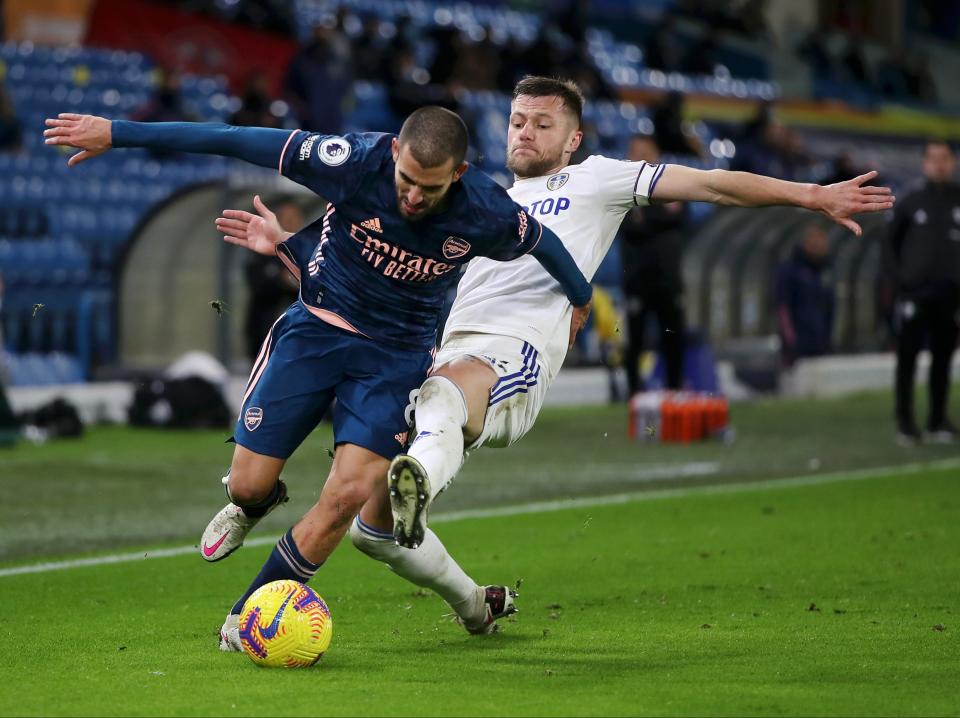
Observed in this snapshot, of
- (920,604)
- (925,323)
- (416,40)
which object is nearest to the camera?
(920,604)

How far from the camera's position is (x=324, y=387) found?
229 inches

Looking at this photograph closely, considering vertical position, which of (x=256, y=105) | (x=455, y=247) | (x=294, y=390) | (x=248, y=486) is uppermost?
(x=256, y=105)

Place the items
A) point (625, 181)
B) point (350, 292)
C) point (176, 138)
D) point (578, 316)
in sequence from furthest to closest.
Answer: point (625, 181) → point (578, 316) → point (350, 292) → point (176, 138)

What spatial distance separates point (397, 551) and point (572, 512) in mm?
4384

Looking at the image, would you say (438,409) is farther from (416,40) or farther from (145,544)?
(416,40)

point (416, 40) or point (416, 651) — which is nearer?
point (416, 651)

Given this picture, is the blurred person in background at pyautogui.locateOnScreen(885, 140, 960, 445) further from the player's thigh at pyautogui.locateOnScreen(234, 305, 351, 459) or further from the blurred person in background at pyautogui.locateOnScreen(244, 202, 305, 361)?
the player's thigh at pyautogui.locateOnScreen(234, 305, 351, 459)

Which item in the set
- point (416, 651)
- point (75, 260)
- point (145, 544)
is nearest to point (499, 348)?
point (416, 651)

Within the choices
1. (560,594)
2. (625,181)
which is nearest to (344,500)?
(625,181)

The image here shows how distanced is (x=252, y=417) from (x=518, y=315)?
111 cm

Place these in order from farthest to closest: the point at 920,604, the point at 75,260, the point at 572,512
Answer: the point at 75,260 < the point at 572,512 < the point at 920,604

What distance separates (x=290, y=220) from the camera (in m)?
14.3

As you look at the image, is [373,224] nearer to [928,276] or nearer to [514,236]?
[514,236]

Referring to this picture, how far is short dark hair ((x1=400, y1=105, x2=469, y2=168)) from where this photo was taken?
17.5 feet
